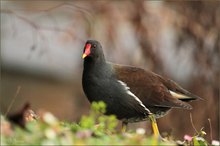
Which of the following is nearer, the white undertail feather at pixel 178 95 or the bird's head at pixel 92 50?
the bird's head at pixel 92 50

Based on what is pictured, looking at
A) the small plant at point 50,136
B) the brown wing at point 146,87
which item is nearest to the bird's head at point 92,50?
the brown wing at point 146,87

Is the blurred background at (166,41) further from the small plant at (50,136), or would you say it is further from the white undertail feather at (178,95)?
A: the small plant at (50,136)

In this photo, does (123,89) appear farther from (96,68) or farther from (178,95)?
(178,95)

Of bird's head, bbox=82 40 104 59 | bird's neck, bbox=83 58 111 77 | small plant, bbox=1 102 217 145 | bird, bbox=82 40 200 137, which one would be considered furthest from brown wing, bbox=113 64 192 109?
small plant, bbox=1 102 217 145

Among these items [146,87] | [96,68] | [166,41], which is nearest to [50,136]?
[96,68]

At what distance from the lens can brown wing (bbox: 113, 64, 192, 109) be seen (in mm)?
6773

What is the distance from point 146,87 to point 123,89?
0.97ft

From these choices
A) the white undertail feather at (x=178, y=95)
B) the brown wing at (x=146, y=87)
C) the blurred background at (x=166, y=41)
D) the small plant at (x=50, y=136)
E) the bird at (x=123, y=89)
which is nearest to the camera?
the small plant at (x=50, y=136)

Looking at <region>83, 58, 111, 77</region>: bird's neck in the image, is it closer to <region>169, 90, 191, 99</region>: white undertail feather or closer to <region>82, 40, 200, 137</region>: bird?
<region>82, 40, 200, 137</region>: bird

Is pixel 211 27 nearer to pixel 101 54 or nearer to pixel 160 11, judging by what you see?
pixel 160 11

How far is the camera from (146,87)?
6.86 metres

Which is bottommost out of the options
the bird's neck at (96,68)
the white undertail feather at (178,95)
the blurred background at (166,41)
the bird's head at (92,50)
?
the blurred background at (166,41)

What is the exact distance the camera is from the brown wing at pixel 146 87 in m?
6.77

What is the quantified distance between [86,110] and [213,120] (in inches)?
88.3
